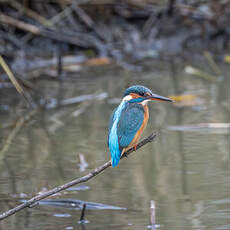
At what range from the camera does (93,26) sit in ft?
26.8

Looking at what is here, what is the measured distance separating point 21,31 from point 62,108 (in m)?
2.67

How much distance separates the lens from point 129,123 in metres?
3.01

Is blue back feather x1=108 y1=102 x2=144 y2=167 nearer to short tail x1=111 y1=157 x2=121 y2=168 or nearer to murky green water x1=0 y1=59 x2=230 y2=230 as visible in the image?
short tail x1=111 y1=157 x2=121 y2=168

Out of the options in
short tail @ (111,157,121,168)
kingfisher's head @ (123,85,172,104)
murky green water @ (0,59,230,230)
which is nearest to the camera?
short tail @ (111,157,121,168)

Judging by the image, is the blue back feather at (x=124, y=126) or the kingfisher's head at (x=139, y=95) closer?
the blue back feather at (x=124, y=126)

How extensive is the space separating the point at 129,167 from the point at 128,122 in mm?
1152

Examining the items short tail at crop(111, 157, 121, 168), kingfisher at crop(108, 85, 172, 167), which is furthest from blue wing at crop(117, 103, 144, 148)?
short tail at crop(111, 157, 121, 168)

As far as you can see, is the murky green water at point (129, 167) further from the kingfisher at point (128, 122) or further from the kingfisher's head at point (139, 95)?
the kingfisher's head at point (139, 95)

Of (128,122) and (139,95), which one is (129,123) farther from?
(139,95)

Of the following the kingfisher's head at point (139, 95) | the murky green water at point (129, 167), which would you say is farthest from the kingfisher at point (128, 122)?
the murky green water at point (129, 167)

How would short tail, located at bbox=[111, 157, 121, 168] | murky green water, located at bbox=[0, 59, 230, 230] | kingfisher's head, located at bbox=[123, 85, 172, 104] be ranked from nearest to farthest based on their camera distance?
short tail, located at bbox=[111, 157, 121, 168] → kingfisher's head, located at bbox=[123, 85, 172, 104] → murky green water, located at bbox=[0, 59, 230, 230]

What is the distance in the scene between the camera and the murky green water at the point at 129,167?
10.7 ft

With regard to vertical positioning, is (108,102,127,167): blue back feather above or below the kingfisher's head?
below

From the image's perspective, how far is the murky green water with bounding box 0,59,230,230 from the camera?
3260 mm
